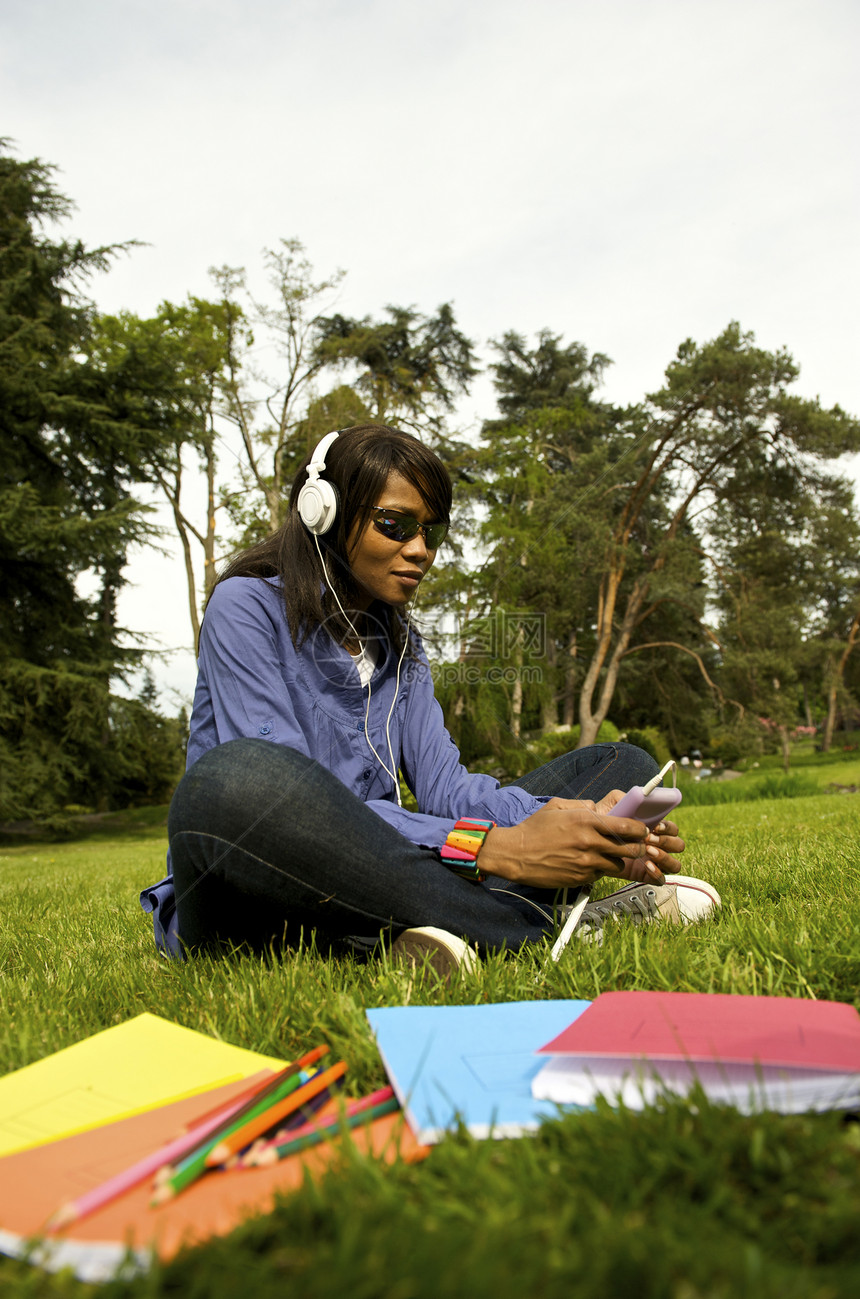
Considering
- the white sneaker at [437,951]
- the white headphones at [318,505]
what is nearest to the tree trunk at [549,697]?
the white headphones at [318,505]

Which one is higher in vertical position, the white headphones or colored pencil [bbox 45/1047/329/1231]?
the white headphones

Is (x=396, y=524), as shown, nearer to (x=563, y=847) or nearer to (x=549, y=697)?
(x=563, y=847)

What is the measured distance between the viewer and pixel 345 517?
2.64m

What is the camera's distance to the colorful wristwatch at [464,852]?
198 cm

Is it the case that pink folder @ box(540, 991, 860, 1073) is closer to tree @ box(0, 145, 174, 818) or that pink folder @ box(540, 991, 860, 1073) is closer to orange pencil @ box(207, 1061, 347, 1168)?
orange pencil @ box(207, 1061, 347, 1168)

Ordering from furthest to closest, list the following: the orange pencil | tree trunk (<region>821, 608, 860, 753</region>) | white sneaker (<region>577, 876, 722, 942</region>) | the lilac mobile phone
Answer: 1. tree trunk (<region>821, 608, 860, 753</region>)
2. white sneaker (<region>577, 876, 722, 942</region>)
3. the lilac mobile phone
4. the orange pencil

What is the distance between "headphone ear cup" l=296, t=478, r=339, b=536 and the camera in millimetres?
2561

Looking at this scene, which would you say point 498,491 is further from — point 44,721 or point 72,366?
point 44,721

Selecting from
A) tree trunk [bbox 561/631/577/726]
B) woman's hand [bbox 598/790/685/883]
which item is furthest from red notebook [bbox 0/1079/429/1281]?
tree trunk [bbox 561/631/577/726]

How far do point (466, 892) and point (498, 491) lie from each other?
69.6ft

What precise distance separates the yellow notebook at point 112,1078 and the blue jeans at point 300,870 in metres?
0.43

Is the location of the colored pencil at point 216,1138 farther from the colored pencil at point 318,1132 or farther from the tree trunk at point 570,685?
the tree trunk at point 570,685

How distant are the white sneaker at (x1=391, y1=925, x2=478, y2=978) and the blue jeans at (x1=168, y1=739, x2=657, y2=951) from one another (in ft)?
0.22

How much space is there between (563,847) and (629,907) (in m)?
0.52
